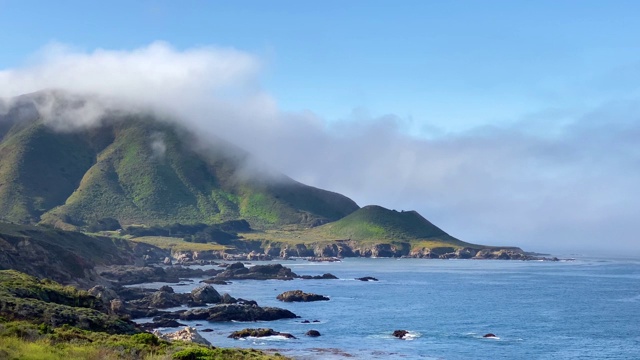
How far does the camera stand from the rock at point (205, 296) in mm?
123625

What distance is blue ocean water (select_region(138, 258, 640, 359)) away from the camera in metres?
81.4

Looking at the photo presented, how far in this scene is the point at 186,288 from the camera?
154125 mm

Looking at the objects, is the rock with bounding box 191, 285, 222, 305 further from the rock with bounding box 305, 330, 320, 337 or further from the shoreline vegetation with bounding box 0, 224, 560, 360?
the rock with bounding box 305, 330, 320, 337

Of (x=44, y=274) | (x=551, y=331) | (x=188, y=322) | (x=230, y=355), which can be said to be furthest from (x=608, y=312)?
(x=44, y=274)

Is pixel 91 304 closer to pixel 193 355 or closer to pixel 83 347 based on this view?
pixel 193 355

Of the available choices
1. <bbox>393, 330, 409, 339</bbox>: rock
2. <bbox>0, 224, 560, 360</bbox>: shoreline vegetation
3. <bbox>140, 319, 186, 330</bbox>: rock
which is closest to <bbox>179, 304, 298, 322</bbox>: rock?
<bbox>0, 224, 560, 360</bbox>: shoreline vegetation

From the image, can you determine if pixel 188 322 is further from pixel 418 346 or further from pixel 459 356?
pixel 459 356

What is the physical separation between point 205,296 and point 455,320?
45.4 metres

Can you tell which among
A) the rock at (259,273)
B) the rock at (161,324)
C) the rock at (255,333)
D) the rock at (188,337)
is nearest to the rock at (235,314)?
the rock at (161,324)

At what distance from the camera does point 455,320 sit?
359ft

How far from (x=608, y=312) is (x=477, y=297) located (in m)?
30.4

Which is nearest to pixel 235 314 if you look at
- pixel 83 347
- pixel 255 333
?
pixel 255 333

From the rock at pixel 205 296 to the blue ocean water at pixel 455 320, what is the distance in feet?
28.8

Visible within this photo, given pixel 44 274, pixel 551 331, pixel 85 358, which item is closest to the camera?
pixel 85 358
